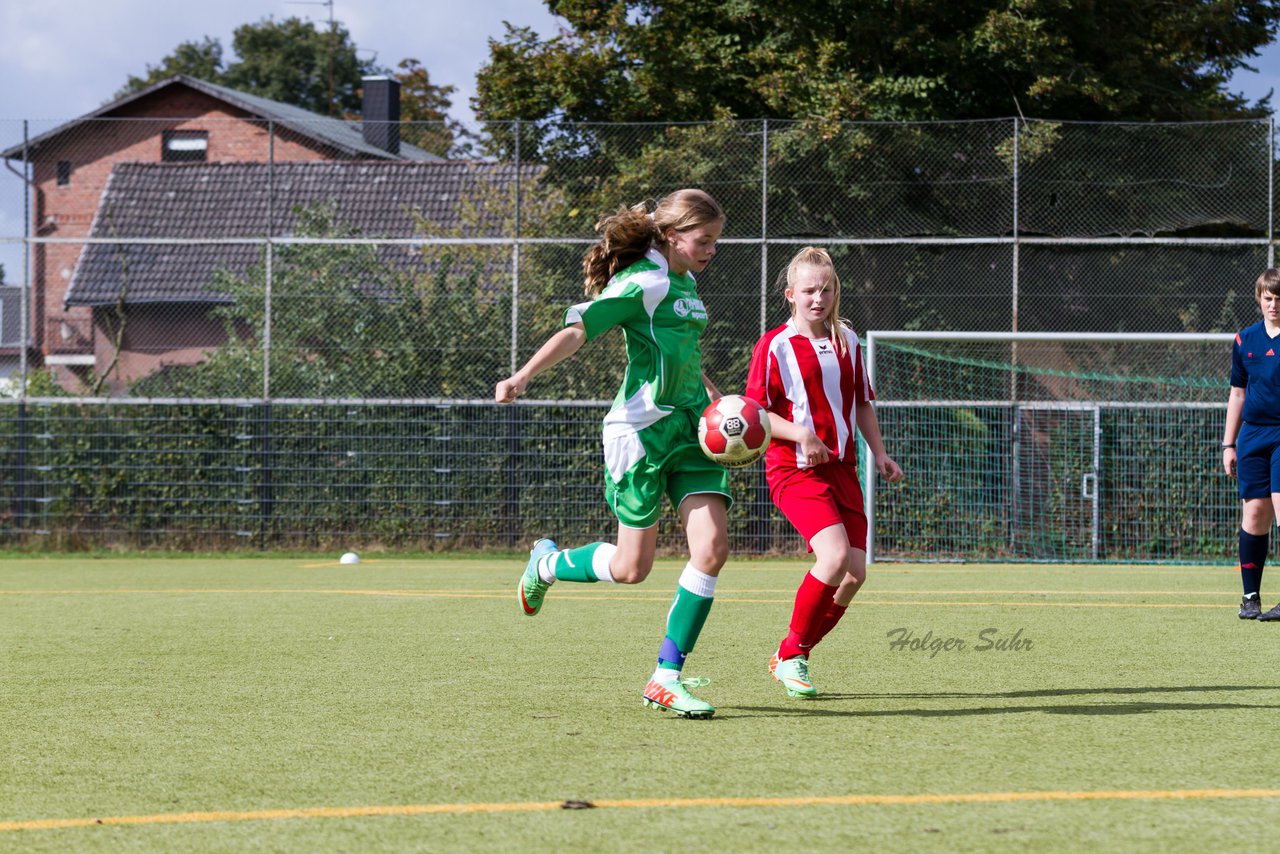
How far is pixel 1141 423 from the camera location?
516 inches

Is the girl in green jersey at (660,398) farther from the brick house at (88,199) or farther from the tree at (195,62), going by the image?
the tree at (195,62)

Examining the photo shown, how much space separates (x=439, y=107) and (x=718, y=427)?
42.5m

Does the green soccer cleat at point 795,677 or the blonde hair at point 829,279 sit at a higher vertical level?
the blonde hair at point 829,279

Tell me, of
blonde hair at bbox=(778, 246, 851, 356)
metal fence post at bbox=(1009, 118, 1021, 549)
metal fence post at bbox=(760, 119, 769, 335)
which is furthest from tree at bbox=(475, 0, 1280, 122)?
blonde hair at bbox=(778, 246, 851, 356)

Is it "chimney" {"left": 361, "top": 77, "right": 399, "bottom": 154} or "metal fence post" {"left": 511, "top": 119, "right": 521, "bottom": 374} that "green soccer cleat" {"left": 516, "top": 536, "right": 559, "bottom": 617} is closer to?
"metal fence post" {"left": 511, "top": 119, "right": 521, "bottom": 374}

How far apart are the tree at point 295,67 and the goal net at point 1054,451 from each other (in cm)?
4590

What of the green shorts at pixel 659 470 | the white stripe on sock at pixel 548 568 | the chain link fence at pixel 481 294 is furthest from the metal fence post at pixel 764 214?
the green shorts at pixel 659 470

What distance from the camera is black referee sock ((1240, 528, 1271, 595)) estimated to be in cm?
773

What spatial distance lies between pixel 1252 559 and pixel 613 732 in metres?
4.89

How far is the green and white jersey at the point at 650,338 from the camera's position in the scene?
4.92 m

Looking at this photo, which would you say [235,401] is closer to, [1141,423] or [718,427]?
[1141,423]

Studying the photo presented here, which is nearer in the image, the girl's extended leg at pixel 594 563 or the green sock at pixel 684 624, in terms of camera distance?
the green sock at pixel 684 624

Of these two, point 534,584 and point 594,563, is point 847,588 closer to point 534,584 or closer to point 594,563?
point 594,563

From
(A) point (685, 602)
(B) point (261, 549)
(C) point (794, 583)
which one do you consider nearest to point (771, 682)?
(A) point (685, 602)
